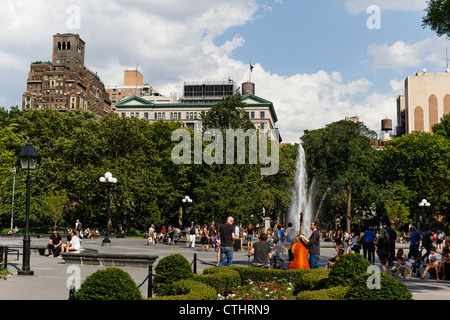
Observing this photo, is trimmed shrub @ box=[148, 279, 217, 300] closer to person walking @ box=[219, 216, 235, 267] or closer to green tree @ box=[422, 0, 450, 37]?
person walking @ box=[219, 216, 235, 267]

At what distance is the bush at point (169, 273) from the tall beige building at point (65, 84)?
116 m

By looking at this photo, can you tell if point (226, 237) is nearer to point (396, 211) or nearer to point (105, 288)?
point (105, 288)

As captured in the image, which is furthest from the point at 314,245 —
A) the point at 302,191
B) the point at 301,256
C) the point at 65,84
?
the point at 65,84

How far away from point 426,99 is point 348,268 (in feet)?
308

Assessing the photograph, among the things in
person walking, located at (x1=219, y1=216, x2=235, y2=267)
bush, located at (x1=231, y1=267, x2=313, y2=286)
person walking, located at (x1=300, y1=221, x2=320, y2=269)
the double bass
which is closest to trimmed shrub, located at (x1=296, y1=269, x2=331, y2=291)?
bush, located at (x1=231, y1=267, x2=313, y2=286)

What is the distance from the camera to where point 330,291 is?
893cm

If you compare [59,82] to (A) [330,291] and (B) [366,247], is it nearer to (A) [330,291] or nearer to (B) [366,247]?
(B) [366,247]

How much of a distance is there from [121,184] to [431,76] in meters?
72.4

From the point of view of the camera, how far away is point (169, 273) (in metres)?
10.1

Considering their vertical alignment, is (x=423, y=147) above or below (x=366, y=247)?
above

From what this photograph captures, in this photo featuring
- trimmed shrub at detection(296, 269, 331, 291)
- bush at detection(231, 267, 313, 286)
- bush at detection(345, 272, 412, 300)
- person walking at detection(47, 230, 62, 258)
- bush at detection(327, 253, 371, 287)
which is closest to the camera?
bush at detection(345, 272, 412, 300)

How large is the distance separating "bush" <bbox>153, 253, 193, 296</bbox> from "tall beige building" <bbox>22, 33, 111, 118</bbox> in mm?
116478

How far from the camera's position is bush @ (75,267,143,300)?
6586 mm

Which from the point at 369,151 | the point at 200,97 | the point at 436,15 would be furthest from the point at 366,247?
the point at 200,97
